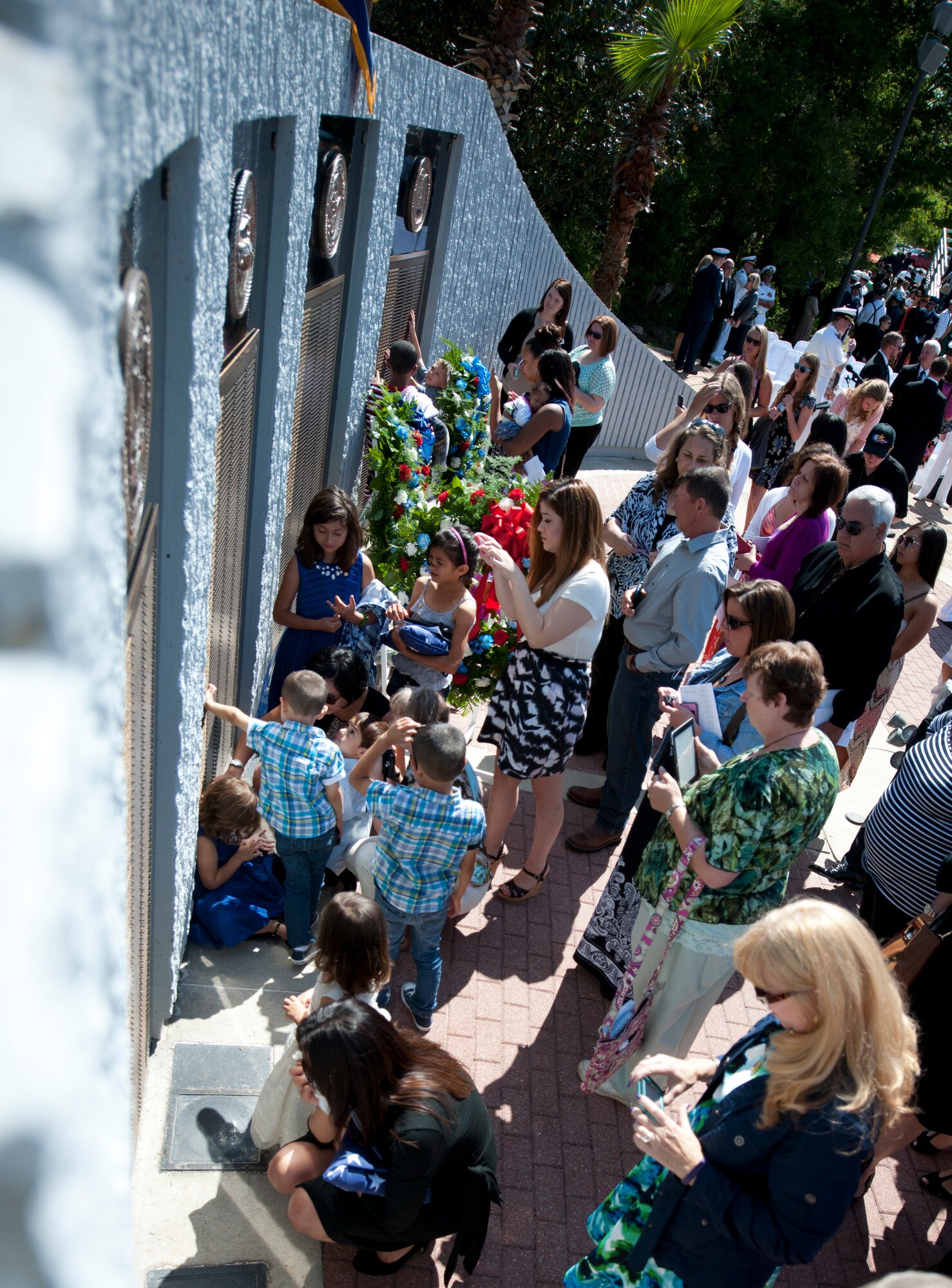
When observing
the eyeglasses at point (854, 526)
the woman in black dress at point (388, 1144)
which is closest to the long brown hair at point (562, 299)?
the eyeglasses at point (854, 526)

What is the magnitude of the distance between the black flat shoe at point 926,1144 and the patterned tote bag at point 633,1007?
4.53 feet

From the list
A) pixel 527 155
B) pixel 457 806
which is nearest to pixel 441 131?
pixel 457 806

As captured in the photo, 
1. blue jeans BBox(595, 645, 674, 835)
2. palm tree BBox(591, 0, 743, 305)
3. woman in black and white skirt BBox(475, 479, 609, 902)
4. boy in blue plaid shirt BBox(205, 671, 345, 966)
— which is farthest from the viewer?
palm tree BBox(591, 0, 743, 305)

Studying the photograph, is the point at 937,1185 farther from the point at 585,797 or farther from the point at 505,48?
the point at 505,48

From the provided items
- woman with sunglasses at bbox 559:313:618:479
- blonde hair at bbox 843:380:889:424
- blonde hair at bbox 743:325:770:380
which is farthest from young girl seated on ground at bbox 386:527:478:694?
blonde hair at bbox 743:325:770:380

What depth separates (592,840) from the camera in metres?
5.36

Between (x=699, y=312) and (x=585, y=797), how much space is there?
42.9 feet

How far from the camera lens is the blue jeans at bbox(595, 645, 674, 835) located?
4895 millimetres

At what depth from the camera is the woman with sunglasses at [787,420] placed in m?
9.07

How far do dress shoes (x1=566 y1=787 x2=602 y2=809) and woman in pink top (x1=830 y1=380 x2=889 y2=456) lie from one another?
13.6ft

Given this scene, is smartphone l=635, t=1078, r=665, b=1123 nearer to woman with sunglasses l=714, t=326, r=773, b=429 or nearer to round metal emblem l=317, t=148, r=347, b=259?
round metal emblem l=317, t=148, r=347, b=259

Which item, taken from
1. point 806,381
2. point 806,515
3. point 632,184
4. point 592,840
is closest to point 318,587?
point 592,840

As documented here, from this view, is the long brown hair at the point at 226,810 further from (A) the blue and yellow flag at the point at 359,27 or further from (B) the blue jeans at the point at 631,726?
(A) the blue and yellow flag at the point at 359,27

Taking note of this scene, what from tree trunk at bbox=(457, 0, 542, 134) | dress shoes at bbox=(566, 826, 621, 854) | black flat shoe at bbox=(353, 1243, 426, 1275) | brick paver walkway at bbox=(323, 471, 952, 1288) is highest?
tree trunk at bbox=(457, 0, 542, 134)
